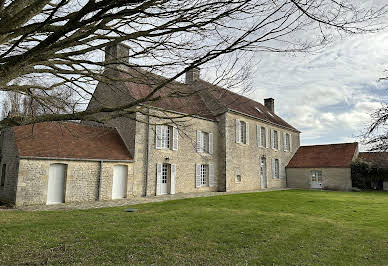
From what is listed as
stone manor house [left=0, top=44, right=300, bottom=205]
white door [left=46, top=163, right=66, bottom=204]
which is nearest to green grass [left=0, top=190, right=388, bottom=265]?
stone manor house [left=0, top=44, right=300, bottom=205]

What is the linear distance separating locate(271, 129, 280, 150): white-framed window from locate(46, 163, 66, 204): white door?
1747 centimetres

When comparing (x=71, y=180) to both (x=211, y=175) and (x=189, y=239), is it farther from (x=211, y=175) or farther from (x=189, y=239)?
(x=211, y=175)

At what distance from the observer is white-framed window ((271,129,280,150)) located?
942 inches

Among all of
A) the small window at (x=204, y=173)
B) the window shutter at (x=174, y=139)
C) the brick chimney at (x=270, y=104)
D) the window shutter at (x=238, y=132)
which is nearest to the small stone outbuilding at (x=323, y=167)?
the brick chimney at (x=270, y=104)

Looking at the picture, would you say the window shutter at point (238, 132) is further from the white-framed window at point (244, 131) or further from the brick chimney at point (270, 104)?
the brick chimney at point (270, 104)

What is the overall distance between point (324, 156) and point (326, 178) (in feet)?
7.84

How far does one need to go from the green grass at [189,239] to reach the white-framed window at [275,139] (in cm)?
1579

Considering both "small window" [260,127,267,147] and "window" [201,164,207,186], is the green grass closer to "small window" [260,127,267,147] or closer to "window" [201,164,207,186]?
"window" [201,164,207,186]

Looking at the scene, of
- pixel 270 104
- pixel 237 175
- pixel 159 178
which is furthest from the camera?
pixel 270 104

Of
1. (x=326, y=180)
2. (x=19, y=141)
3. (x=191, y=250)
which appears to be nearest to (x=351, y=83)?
(x=191, y=250)

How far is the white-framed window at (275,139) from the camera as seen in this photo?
23938mm

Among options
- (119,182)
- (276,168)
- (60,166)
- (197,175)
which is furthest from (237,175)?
(60,166)

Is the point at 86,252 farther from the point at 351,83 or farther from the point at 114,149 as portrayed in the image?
the point at 114,149

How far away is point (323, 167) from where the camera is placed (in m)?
23.1
